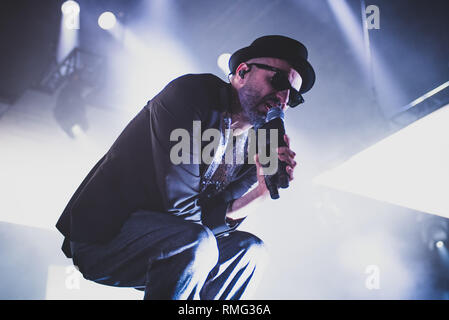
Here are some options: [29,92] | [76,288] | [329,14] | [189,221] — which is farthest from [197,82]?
[29,92]

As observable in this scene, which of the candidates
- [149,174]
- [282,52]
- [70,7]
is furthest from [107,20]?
[149,174]

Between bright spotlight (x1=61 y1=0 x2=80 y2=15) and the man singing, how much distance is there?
4717 mm

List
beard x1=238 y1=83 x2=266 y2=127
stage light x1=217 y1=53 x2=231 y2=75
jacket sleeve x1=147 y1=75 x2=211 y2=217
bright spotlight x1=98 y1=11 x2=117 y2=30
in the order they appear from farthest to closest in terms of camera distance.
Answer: stage light x1=217 y1=53 x2=231 y2=75
bright spotlight x1=98 y1=11 x2=117 y2=30
beard x1=238 y1=83 x2=266 y2=127
jacket sleeve x1=147 y1=75 x2=211 y2=217

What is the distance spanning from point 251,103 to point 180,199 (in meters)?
0.68

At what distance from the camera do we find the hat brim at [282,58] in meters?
1.88

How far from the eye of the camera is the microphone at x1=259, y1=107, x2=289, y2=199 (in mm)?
1482

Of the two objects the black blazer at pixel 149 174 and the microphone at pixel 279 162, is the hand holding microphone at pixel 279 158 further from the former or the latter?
the black blazer at pixel 149 174

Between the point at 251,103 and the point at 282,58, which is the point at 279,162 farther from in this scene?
the point at 282,58

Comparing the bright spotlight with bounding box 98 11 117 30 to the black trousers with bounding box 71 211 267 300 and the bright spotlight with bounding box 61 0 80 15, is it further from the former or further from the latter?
the black trousers with bounding box 71 211 267 300

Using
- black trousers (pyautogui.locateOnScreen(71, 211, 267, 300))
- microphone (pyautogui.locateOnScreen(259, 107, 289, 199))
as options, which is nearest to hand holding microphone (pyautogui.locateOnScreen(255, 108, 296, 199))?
microphone (pyautogui.locateOnScreen(259, 107, 289, 199))

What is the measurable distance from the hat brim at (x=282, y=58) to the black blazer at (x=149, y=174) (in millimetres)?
369

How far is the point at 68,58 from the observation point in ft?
20.1

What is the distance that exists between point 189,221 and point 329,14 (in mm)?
5006

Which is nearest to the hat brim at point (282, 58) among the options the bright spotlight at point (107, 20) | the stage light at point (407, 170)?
the stage light at point (407, 170)
